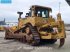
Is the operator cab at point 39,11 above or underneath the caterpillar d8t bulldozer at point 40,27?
above

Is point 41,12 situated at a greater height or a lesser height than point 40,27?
greater

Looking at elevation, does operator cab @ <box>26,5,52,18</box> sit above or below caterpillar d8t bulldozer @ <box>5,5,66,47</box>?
above

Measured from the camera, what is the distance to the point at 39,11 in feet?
62.2

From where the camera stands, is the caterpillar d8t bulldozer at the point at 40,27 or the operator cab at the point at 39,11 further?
the operator cab at the point at 39,11

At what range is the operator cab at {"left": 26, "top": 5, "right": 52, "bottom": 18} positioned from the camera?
18.7 metres

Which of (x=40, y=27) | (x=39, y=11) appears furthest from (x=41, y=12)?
(x=40, y=27)

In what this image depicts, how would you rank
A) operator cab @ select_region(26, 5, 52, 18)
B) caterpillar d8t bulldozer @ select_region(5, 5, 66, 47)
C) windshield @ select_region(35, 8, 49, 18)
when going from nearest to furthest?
1. caterpillar d8t bulldozer @ select_region(5, 5, 66, 47)
2. operator cab @ select_region(26, 5, 52, 18)
3. windshield @ select_region(35, 8, 49, 18)

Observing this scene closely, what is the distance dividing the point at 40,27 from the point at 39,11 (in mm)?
1533

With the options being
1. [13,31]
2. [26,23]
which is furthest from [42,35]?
[13,31]

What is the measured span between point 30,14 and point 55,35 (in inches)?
125

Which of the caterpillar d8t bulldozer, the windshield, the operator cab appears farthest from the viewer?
the windshield

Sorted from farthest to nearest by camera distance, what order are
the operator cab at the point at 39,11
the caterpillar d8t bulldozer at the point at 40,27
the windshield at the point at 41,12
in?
the windshield at the point at 41,12
the operator cab at the point at 39,11
the caterpillar d8t bulldozer at the point at 40,27

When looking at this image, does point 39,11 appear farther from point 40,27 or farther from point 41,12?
point 40,27

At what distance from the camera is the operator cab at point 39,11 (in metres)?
18.7
